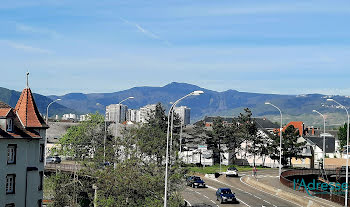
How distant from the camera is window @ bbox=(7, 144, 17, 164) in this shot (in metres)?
46.4

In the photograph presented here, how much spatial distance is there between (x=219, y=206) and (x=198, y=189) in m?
13.3

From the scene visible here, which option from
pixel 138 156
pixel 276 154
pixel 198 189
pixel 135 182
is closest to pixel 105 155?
pixel 138 156

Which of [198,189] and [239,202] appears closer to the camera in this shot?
[239,202]

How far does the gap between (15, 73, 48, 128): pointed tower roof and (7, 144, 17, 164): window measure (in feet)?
11.2

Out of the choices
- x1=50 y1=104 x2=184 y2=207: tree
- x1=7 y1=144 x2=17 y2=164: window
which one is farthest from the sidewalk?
x1=7 y1=144 x2=17 y2=164: window

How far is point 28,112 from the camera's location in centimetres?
5156

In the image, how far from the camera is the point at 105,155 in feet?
161

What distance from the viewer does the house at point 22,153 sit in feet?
151

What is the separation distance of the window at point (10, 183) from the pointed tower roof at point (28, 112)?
520 cm

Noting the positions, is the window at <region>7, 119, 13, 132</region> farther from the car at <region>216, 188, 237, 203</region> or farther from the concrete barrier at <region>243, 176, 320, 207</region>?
the concrete barrier at <region>243, 176, 320, 207</region>

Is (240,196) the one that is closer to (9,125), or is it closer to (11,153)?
(11,153)

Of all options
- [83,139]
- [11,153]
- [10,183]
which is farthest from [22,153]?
[83,139]

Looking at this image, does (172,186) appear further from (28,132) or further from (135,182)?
(28,132)

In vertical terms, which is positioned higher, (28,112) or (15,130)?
(28,112)
